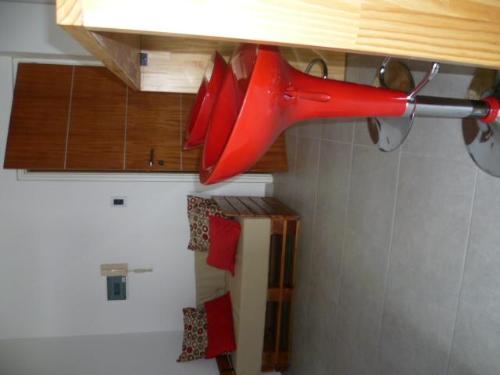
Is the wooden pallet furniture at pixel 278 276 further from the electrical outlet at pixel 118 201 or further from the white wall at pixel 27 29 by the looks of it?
the white wall at pixel 27 29

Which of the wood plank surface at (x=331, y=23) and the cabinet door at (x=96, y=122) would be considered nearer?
the wood plank surface at (x=331, y=23)

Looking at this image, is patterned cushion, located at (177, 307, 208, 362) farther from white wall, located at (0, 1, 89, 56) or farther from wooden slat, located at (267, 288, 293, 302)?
white wall, located at (0, 1, 89, 56)

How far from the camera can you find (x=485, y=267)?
0.82 m

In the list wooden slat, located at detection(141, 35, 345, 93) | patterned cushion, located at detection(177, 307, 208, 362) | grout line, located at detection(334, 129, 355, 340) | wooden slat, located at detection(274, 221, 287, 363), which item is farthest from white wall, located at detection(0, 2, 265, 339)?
wooden slat, located at detection(141, 35, 345, 93)

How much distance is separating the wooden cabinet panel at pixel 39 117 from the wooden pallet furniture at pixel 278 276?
0.95 metres

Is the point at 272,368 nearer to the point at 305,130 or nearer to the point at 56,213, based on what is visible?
the point at 305,130

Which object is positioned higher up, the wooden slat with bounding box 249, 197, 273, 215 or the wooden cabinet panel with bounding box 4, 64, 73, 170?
the wooden cabinet panel with bounding box 4, 64, 73, 170

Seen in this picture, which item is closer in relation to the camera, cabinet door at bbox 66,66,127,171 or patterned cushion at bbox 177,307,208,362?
cabinet door at bbox 66,66,127,171

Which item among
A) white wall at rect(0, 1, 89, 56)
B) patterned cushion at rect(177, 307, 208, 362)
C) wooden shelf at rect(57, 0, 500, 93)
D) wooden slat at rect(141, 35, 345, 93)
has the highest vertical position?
white wall at rect(0, 1, 89, 56)

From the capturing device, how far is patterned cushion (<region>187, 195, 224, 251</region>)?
2.31 metres

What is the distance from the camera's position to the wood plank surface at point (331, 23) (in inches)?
12.2

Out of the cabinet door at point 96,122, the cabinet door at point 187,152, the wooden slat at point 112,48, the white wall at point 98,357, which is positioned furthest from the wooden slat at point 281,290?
the wooden slat at point 112,48

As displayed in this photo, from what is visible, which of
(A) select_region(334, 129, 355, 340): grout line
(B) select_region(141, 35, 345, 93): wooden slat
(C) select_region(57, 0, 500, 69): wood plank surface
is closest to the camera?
(C) select_region(57, 0, 500, 69): wood plank surface

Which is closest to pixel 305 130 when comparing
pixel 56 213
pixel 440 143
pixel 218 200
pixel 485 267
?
pixel 218 200
